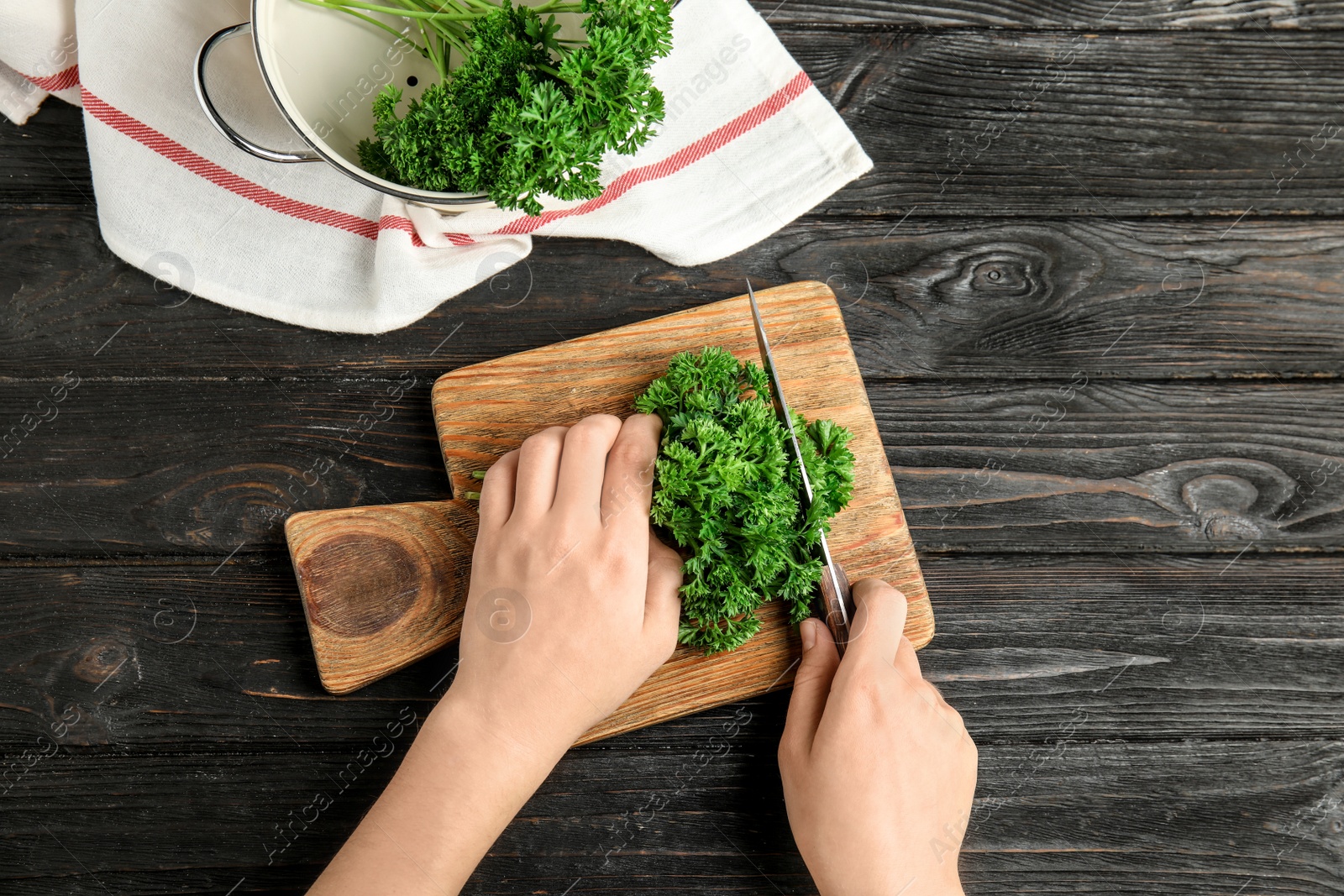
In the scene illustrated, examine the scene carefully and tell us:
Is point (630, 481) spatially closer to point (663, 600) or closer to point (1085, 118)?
point (663, 600)

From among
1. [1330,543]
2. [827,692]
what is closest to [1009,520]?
[827,692]

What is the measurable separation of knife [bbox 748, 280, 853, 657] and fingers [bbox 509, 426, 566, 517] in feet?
1.42

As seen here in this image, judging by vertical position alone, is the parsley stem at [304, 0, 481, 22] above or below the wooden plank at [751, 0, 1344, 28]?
above

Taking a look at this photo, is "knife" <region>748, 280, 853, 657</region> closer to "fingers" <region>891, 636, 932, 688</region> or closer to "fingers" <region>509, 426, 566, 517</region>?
"fingers" <region>891, 636, 932, 688</region>

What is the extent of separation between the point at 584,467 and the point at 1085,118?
4.74 feet

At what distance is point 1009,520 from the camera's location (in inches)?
71.6

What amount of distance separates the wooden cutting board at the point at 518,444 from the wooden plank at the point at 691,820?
0.17 metres

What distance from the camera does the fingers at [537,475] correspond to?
153 centimetres

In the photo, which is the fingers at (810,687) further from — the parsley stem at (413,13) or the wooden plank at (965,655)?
the parsley stem at (413,13)

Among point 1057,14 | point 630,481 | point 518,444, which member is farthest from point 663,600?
point 1057,14

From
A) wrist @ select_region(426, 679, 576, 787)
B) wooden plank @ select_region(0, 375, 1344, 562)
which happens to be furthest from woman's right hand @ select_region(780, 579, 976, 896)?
wrist @ select_region(426, 679, 576, 787)

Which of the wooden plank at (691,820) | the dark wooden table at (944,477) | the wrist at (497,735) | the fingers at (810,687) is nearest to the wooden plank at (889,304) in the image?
the dark wooden table at (944,477)

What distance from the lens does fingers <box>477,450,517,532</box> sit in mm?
1560

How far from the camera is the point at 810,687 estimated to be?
5.25ft
